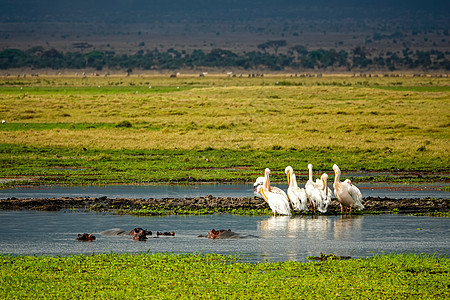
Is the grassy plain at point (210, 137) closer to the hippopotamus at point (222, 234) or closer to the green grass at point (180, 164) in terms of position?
the green grass at point (180, 164)

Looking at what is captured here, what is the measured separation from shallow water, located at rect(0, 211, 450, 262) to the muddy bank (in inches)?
28.9

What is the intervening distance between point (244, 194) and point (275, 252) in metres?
8.05

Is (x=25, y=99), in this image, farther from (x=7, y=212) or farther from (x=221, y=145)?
(x=7, y=212)

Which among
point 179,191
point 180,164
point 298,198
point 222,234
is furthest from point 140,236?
point 180,164

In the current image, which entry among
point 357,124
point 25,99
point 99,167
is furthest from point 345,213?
point 25,99

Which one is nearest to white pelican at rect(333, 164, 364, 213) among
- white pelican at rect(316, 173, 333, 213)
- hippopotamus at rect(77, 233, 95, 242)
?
white pelican at rect(316, 173, 333, 213)

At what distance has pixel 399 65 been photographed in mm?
165500

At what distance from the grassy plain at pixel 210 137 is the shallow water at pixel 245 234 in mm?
7057

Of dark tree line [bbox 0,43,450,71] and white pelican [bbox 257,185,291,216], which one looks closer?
white pelican [bbox 257,185,291,216]

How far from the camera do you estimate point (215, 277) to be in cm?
1209

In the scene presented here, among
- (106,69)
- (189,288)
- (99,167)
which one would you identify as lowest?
(189,288)

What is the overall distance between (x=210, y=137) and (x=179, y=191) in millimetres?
14182

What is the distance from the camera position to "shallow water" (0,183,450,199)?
22.0 m

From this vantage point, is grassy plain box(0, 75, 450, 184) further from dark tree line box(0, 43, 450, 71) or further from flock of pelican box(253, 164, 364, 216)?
dark tree line box(0, 43, 450, 71)
